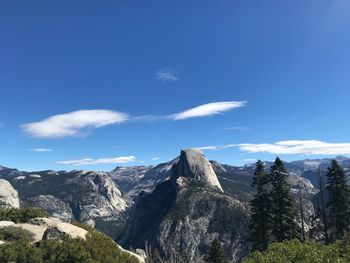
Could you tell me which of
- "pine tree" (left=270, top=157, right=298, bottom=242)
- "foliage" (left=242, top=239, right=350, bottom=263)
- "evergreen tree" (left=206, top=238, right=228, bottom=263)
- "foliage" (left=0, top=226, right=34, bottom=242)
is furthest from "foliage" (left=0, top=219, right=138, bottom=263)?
A: "evergreen tree" (left=206, top=238, right=228, bottom=263)

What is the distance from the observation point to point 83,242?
27.0 metres

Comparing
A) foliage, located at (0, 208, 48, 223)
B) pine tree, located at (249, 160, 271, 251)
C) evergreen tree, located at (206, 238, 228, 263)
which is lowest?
evergreen tree, located at (206, 238, 228, 263)

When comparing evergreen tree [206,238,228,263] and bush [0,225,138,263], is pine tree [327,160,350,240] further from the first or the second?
bush [0,225,138,263]

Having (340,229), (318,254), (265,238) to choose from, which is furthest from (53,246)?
(340,229)

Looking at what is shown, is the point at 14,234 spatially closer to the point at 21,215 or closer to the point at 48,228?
the point at 48,228

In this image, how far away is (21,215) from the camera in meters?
31.3

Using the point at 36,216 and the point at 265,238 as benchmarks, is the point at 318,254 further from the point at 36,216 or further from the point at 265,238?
the point at 265,238

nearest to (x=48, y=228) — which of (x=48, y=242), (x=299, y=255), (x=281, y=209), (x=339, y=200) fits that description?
(x=48, y=242)

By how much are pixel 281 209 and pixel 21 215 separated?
33.0 m

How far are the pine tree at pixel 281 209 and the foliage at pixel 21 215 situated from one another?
31141 mm

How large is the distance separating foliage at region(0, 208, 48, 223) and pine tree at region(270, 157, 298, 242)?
31.1 meters

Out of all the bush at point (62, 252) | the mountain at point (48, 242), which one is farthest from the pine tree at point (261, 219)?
the bush at point (62, 252)

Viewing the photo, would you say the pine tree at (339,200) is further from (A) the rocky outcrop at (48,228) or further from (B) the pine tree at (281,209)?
(A) the rocky outcrop at (48,228)

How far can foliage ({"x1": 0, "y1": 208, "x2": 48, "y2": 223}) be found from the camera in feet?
102
